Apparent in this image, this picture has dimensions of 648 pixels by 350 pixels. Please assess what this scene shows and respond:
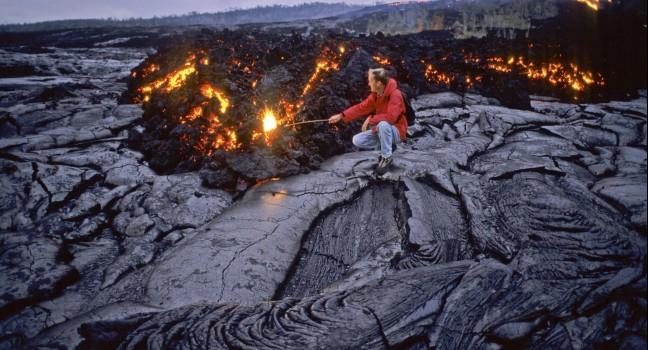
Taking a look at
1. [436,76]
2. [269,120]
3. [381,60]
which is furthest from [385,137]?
[436,76]

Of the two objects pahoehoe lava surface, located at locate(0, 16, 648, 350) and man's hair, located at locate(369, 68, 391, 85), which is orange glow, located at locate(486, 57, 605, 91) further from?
man's hair, located at locate(369, 68, 391, 85)

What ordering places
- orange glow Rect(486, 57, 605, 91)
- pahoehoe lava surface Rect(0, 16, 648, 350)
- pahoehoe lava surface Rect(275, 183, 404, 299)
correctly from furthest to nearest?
1. orange glow Rect(486, 57, 605, 91)
2. pahoehoe lava surface Rect(275, 183, 404, 299)
3. pahoehoe lava surface Rect(0, 16, 648, 350)

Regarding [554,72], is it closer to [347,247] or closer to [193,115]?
[347,247]

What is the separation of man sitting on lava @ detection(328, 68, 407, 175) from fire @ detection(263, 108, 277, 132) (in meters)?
1.34

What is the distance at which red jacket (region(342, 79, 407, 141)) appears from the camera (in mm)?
5309

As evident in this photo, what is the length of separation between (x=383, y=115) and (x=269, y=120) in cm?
228

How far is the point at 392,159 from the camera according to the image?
573 cm

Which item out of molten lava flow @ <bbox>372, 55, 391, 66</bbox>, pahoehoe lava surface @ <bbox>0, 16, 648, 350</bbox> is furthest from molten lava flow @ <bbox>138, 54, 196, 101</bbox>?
molten lava flow @ <bbox>372, 55, 391, 66</bbox>

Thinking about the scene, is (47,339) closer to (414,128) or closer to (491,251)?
(491,251)

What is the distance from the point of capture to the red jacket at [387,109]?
5.31m

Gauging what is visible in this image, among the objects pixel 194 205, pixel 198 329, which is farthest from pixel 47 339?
pixel 194 205

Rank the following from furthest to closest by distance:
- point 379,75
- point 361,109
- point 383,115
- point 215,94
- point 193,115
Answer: point 215,94
point 193,115
point 361,109
point 383,115
point 379,75

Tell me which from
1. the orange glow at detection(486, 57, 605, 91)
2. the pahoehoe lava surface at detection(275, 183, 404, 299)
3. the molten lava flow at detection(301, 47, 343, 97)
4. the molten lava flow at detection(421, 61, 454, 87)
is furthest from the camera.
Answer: the molten lava flow at detection(421, 61, 454, 87)

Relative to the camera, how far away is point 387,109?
5484 millimetres
